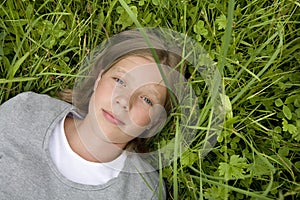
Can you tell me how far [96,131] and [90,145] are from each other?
2.8 inches

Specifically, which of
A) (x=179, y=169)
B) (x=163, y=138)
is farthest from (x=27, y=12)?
(x=179, y=169)

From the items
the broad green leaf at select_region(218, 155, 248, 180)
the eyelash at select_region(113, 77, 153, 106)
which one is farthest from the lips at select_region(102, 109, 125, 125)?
the broad green leaf at select_region(218, 155, 248, 180)

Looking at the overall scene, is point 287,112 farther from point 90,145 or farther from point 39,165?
point 39,165

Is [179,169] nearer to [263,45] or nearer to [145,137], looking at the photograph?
[145,137]

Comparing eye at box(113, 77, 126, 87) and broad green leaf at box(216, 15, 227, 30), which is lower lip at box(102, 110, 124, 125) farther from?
broad green leaf at box(216, 15, 227, 30)

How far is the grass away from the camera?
1.95 meters

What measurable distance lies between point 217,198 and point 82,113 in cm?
63

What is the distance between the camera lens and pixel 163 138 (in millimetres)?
2037

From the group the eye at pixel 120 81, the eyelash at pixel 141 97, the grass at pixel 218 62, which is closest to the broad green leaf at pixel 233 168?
the grass at pixel 218 62

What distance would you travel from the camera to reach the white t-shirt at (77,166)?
6.24 ft

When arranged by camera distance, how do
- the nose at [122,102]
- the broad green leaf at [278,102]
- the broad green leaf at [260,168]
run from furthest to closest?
the broad green leaf at [278,102] → the broad green leaf at [260,168] → the nose at [122,102]

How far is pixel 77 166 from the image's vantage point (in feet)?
6.24

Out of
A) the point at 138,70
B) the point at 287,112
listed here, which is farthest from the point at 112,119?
the point at 287,112

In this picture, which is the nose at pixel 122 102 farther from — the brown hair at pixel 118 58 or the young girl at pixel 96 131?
the brown hair at pixel 118 58
